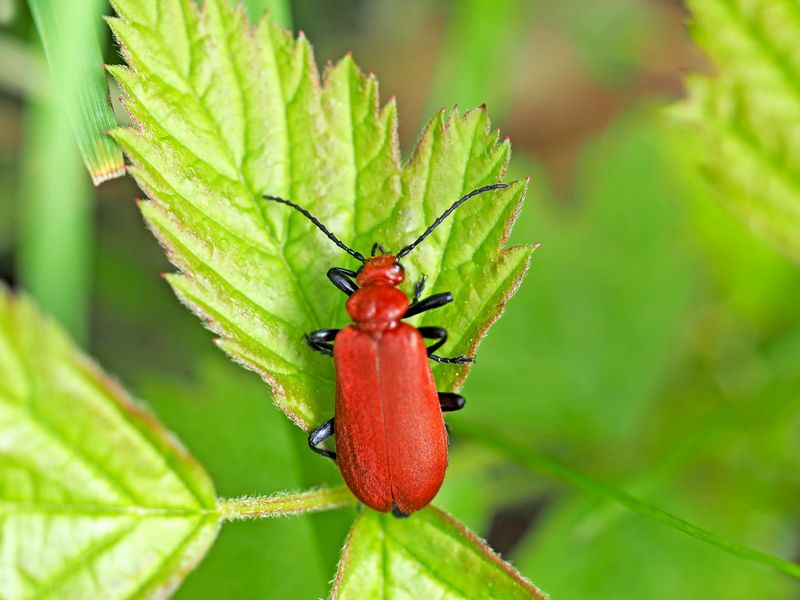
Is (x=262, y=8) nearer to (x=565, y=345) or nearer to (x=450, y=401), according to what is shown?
(x=450, y=401)

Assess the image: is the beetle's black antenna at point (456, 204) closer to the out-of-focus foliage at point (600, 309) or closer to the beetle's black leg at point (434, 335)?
the beetle's black leg at point (434, 335)

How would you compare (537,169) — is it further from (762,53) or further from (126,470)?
(126,470)

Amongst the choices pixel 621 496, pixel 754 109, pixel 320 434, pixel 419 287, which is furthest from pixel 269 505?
pixel 754 109

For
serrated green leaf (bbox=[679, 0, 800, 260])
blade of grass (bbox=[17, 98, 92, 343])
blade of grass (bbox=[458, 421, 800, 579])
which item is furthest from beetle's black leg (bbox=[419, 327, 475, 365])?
blade of grass (bbox=[17, 98, 92, 343])

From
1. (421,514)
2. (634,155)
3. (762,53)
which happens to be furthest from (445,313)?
(634,155)

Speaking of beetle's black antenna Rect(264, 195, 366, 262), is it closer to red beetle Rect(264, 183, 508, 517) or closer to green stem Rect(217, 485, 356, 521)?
red beetle Rect(264, 183, 508, 517)

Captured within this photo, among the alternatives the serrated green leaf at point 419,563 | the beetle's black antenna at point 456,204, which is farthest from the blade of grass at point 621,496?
the beetle's black antenna at point 456,204
